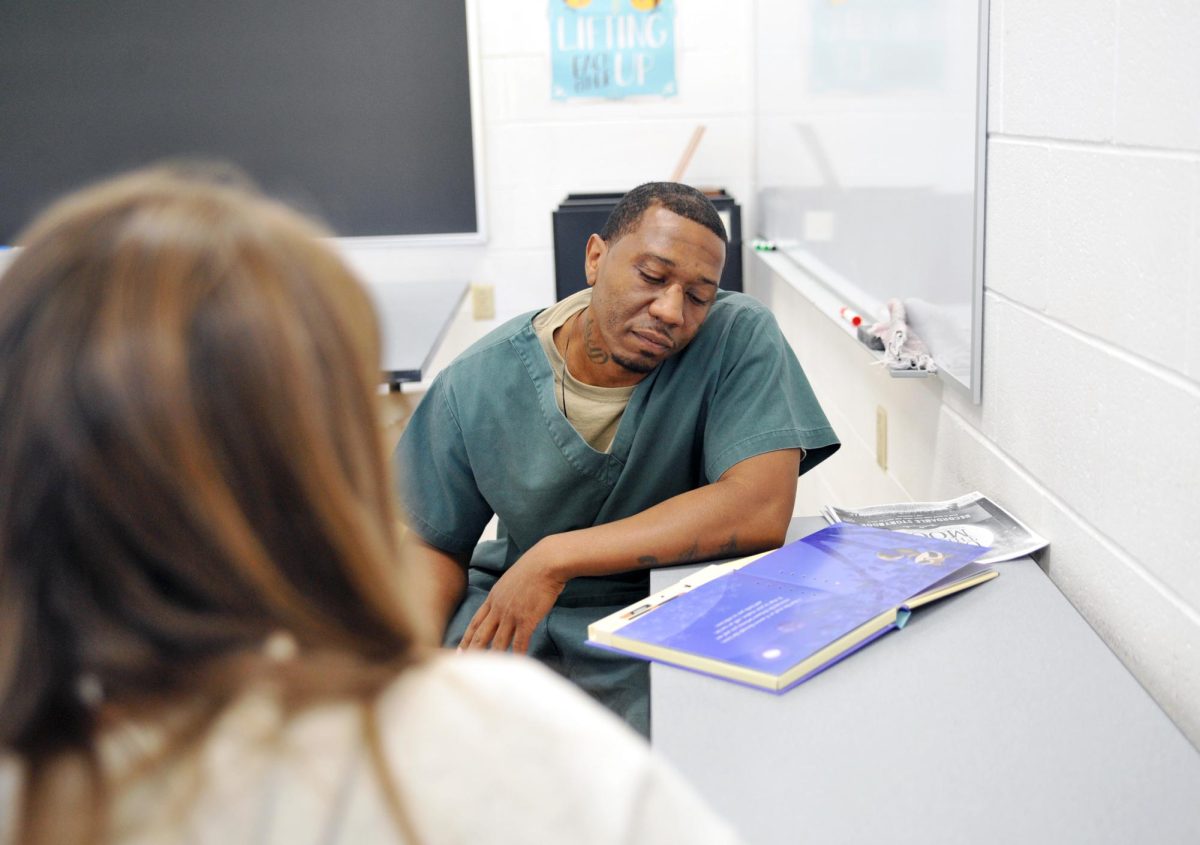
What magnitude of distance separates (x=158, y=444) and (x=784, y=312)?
2824 mm

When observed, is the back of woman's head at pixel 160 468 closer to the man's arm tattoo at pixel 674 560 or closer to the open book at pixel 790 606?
the open book at pixel 790 606

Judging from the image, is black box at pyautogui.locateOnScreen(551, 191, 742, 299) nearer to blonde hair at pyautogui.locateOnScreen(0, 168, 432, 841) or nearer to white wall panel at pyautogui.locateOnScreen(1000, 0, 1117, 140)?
white wall panel at pyautogui.locateOnScreen(1000, 0, 1117, 140)

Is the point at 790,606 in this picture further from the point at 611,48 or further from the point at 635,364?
the point at 611,48

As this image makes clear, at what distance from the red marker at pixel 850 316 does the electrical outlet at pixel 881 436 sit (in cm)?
18

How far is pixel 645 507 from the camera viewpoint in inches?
67.8

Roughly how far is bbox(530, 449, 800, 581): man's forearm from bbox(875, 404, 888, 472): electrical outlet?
64cm

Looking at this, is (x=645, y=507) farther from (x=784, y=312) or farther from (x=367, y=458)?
(x=784, y=312)

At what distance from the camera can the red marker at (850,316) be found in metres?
2.06

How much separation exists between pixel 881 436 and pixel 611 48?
177 cm

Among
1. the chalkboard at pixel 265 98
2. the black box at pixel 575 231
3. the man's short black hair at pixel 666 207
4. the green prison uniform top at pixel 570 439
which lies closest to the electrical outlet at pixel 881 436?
the green prison uniform top at pixel 570 439

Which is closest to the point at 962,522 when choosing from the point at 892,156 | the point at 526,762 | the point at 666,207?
the point at 666,207

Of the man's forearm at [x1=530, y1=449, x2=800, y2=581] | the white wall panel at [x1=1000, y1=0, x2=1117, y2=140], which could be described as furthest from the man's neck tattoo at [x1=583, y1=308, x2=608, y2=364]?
the white wall panel at [x1=1000, y1=0, x2=1117, y2=140]

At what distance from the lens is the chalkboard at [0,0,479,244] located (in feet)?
11.5

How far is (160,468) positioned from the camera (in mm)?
500
